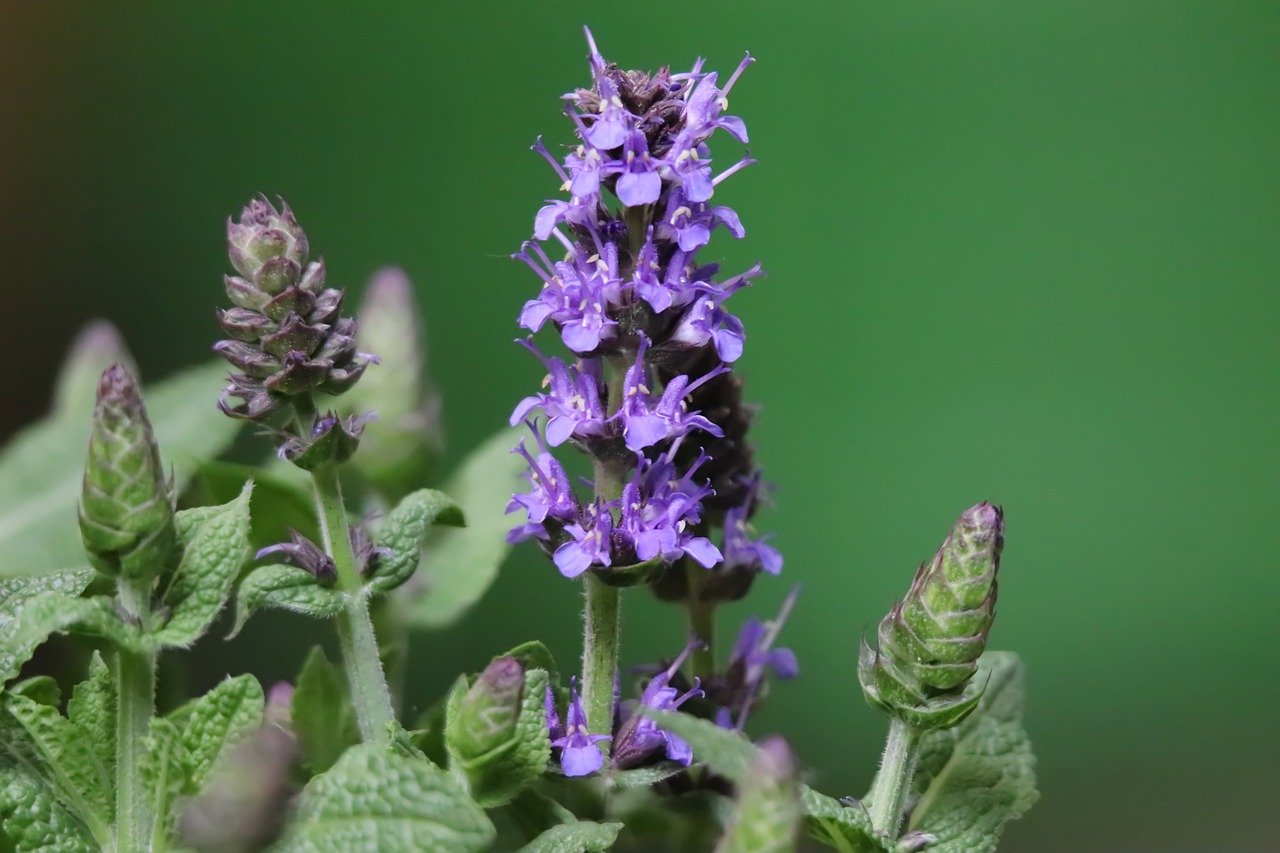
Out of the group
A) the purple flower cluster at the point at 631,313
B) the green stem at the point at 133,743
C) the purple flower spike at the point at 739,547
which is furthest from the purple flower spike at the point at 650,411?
the green stem at the point at 133,743

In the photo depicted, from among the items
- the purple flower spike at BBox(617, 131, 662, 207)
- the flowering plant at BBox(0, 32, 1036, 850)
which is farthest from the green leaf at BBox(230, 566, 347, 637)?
the purple flower spike at BBox(617, 131, 662, 207)

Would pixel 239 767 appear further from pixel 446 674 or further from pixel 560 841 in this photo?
pixel 446 674

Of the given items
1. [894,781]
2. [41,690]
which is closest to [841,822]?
[894,781]

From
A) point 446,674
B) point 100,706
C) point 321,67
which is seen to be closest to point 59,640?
point 100,706

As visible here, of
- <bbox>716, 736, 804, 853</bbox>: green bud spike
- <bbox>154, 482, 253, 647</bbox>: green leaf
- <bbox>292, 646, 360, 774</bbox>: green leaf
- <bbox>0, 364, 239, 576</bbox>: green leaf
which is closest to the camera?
<bbox>716, 736, 804, 853</bbox>: green bud spike

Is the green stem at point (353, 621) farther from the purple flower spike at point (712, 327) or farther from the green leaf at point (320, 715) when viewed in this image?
the purple flower spike at point (712, 327)

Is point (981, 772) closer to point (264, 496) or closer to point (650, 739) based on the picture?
point (650, 739)

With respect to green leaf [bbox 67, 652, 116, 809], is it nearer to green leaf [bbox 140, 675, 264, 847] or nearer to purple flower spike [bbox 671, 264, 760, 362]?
green leaf [bbox 140, 675, 264, 847]
